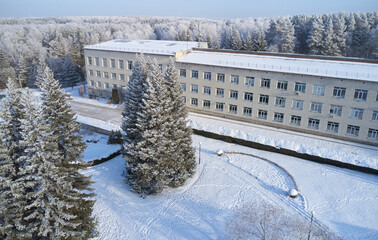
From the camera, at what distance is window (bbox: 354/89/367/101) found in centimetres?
3644

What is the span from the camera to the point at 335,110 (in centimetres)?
3878

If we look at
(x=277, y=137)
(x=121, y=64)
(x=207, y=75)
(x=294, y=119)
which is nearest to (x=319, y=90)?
(x=294, y=119)

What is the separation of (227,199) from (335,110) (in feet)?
71.6

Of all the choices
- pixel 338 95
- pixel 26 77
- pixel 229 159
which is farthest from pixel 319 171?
pixel 26 77

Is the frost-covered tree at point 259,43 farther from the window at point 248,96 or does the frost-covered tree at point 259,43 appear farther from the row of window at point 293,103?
the window at point 248,96

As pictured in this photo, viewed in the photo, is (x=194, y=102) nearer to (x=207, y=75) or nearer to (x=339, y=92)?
(x=207, y=75)

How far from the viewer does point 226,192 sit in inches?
1117

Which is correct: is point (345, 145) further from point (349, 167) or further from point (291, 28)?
point (291, 28)

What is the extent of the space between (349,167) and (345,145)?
7.03m

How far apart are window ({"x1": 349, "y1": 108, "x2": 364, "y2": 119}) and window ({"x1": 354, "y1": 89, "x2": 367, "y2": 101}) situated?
150 cm

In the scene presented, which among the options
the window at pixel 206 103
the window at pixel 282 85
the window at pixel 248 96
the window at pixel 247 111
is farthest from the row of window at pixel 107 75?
the window at pixel 282 85

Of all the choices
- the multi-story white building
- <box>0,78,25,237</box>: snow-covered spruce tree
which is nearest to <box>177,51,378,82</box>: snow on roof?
the multi-story white building

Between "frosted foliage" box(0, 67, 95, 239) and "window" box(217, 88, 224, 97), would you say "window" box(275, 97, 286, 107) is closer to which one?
"window" box(217, 88, 224, 97)

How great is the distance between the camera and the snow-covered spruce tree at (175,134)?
93.0 feet
